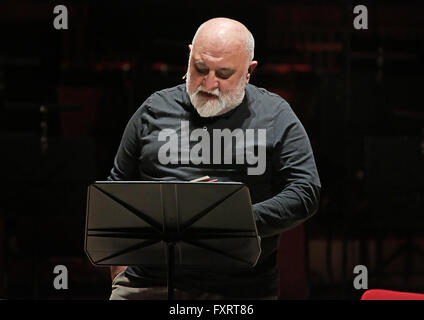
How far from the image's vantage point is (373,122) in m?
4.70

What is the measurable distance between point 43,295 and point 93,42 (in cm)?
160

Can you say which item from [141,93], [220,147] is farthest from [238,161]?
[141,93]

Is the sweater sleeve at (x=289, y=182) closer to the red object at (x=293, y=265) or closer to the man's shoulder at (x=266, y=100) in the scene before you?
the man's shoulder at (x=266, y=100)

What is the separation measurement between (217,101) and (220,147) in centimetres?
17

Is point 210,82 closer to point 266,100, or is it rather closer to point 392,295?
point 266,100

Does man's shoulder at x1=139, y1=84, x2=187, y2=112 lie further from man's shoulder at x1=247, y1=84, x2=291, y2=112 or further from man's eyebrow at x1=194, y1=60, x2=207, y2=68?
man's shoulder at x1=247, y1=84, x2=291, y2=112

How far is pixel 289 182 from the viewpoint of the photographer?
8.70ft

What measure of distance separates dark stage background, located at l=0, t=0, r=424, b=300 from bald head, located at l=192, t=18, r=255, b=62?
1566mm

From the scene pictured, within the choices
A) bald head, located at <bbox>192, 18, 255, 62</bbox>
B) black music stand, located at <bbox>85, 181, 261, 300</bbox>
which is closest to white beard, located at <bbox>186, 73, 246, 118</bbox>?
bald head, located at <bbox>192, 18, 255, 62</bbox>

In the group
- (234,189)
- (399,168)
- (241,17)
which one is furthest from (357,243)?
(234,189)

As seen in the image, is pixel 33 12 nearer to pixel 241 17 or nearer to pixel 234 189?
pixel 241 17
